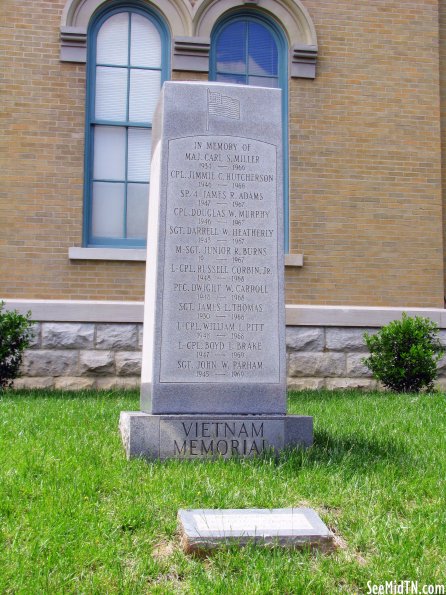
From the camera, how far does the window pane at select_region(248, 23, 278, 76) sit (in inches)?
451

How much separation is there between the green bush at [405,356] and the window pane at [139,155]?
3.95 meters

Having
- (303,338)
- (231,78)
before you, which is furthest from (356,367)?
(231,78)

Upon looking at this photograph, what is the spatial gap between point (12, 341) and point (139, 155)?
133 inches

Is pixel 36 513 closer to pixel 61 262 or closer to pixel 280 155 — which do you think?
pixel 280 155

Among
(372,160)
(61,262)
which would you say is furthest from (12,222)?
(372,160)

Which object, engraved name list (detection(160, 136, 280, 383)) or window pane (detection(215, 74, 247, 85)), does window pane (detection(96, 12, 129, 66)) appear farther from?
engraved name list (detection(160, 136, 280, 383))

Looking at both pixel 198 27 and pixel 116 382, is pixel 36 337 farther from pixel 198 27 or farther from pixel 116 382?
pixel 198 27

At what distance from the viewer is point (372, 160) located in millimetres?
11211

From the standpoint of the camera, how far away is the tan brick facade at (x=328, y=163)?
10.4m

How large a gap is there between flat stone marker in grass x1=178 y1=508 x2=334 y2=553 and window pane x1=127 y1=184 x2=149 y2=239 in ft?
24.1

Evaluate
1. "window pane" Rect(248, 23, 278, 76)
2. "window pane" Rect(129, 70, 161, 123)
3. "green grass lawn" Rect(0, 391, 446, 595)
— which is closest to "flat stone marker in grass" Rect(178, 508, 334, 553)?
"green grass lawn" Rect(0, 391, 446, 595)

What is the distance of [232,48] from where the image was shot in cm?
1145

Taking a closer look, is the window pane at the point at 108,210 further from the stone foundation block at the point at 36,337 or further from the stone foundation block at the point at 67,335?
the stone foundation block at the point at 36,337

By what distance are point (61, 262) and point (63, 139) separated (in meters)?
1.71
